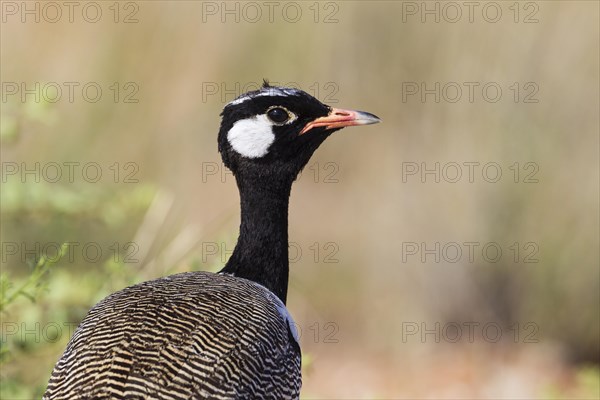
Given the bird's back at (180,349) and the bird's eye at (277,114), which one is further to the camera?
the bird's eye at (277,114)

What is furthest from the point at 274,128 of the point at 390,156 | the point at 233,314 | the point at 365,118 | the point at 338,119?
the point at 390,156

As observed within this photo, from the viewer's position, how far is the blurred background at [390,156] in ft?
25.8

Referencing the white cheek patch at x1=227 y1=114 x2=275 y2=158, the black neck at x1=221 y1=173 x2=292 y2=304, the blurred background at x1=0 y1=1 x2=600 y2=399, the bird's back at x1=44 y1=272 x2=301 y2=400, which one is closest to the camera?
the bird's back at x1=44 y1=272 x2=301 y2=400

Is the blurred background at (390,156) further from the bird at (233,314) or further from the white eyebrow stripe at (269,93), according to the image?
the white eyebrow stripe at (269,93)

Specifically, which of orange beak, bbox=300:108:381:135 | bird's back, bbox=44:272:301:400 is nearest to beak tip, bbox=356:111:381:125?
orange beak, bbox=300:108:381:135

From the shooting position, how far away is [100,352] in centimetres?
342

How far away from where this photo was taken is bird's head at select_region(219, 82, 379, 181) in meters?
4.59

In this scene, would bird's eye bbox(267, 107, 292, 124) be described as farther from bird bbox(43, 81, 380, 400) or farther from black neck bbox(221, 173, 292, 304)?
black neck bbox(221, 173, 292, 304)

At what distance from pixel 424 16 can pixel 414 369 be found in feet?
9.81

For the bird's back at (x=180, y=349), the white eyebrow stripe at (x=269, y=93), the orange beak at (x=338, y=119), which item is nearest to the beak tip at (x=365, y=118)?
the orange beak at (x=338, y=119)

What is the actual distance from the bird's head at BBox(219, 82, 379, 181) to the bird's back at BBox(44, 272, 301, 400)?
30.8 inches

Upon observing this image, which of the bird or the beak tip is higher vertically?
the beak tip

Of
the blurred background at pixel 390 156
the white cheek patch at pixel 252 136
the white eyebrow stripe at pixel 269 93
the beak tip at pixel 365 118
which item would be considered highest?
the white eyebrow stripe at pixel 269 93

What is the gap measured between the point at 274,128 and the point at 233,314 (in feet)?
3.77
